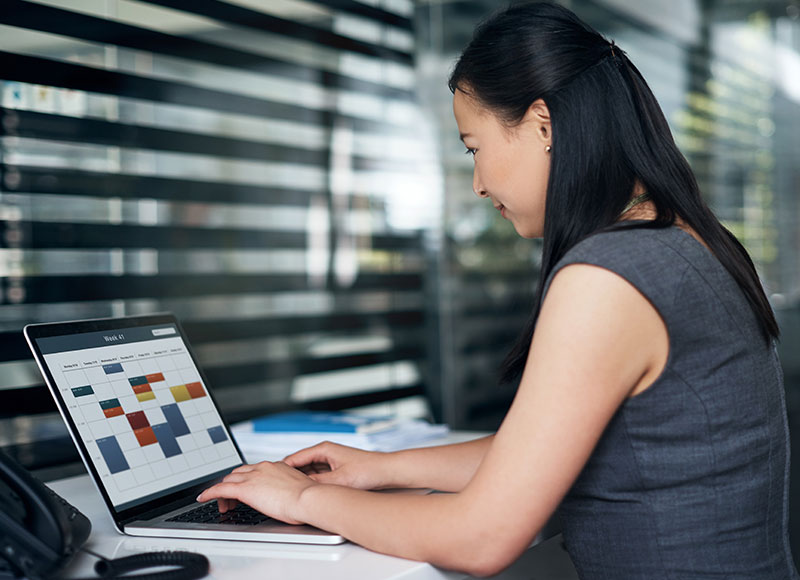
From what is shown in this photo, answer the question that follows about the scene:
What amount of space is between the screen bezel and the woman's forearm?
27cm

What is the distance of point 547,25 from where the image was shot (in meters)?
1.17

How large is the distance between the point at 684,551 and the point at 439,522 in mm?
293

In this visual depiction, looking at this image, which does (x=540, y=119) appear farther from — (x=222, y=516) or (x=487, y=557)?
(x=222, y=516)

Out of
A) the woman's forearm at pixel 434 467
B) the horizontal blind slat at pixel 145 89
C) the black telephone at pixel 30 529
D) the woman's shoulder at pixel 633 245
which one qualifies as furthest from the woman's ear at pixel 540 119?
the horizontal blind slat at pixel 145 89

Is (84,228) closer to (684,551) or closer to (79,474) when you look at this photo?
(79,474)

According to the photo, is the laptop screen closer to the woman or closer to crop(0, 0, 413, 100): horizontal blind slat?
the woman

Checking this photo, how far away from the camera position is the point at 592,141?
1.14 m

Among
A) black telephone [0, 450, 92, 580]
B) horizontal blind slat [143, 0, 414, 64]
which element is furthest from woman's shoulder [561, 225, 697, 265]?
horizontal blind slat [143, 0, 414, 64]

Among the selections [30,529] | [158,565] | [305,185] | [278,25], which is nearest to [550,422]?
[158,565]

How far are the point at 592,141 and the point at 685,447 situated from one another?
0.40 meters

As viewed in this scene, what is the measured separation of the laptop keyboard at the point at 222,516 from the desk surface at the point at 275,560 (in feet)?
0.18

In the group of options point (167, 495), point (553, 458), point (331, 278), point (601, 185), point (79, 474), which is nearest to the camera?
point (553, 458)

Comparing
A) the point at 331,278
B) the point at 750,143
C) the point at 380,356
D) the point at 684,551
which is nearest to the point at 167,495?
the point at 684,551

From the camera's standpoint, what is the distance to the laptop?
1.15 m
